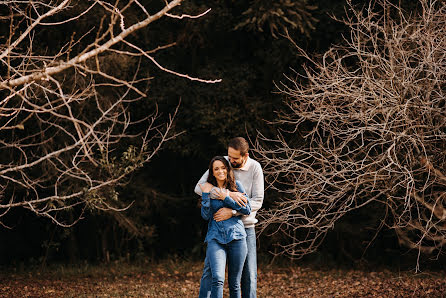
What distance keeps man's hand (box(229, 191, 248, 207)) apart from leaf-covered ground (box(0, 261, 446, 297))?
14.5 feet

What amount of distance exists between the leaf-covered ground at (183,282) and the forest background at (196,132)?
25.3 inches

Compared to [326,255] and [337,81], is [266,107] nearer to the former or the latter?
[326,255]

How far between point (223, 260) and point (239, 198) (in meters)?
0.50

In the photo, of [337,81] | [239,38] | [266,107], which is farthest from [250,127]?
[337,81]

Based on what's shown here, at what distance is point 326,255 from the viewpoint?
12.1 meters

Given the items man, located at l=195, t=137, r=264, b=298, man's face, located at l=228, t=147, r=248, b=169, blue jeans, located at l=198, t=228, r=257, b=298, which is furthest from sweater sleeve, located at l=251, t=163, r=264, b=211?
blue jeans, located at l=198, t=228, r=257, b=298

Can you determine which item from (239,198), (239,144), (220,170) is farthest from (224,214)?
(239,144)

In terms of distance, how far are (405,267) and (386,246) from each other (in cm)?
79

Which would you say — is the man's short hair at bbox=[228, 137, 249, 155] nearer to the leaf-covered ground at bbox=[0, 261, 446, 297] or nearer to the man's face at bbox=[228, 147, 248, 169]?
the man's face at bbox=[228, 147, 248, 169]

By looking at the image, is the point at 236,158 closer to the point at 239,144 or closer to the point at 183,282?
the point at 239,144

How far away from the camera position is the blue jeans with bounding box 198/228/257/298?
16.0ft

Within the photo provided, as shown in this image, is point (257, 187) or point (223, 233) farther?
point (257, 187)

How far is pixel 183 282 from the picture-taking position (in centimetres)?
1016

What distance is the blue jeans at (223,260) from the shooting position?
4.67 meters
